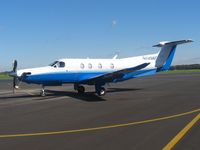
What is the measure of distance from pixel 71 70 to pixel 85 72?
4.07ft

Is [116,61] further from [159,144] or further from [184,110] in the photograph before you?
[159,144]

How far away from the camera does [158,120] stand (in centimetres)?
1175

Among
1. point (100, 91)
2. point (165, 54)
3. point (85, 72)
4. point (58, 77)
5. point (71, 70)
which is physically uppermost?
point (165, 54)

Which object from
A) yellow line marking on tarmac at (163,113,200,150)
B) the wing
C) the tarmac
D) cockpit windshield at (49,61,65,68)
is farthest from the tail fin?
yellow line marking on tarmac at (163,113,200,150)

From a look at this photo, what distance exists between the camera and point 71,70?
23875 mm

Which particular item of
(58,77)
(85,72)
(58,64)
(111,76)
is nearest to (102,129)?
(111,76)

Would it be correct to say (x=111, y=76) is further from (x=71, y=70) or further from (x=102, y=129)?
(x=102, y=129)

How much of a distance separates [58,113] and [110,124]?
12.9 ft

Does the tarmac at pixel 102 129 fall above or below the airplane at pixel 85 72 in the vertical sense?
below

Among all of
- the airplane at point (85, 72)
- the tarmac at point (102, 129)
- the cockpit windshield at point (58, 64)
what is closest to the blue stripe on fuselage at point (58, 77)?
the airplane at point (85, 72)

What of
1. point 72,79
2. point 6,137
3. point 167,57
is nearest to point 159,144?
point 6,137

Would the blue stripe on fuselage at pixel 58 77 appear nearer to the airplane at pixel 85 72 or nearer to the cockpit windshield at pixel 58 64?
the airplane at pixel 85 72

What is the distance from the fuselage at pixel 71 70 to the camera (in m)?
22.4

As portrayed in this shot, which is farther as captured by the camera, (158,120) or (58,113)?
(58,113)
